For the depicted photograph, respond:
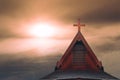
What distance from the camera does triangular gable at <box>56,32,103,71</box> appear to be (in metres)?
108

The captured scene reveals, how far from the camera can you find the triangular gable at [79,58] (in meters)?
108

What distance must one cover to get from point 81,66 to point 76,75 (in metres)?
7.71

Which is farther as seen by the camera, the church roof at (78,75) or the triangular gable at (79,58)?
the triangular gable at (79,58)

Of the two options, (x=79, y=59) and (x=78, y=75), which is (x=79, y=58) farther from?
(x=78, y=75)

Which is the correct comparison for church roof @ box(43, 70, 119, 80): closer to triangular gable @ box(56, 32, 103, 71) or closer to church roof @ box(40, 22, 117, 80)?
church roof @ box(40, 22, 117, 80)

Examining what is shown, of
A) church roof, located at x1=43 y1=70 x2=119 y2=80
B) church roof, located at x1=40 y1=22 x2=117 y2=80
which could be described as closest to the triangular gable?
church roof, located at x1=40 y1=22 x2=117 y2=80

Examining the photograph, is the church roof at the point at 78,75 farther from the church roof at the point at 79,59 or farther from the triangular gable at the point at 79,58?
the triangular gable at the point at 79,58

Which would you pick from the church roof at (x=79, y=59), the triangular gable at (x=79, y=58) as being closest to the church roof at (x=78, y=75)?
the church roof at (x=79, y=59)

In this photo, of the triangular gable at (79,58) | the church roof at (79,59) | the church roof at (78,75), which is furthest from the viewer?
the triangular gable at (79,58)

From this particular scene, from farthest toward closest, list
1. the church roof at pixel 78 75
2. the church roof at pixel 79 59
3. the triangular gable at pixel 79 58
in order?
1. the triangular gable at pixel 79 58
2. the church roof at pixel 79 59
3. the church roof at pixel 78 75

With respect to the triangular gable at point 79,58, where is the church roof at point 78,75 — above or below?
below

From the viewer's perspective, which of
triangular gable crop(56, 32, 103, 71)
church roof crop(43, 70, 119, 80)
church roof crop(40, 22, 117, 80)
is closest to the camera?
church roof crop(43, 70, 119, 80)

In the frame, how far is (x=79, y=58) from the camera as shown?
4281 inches

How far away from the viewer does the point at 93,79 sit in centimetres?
10075
